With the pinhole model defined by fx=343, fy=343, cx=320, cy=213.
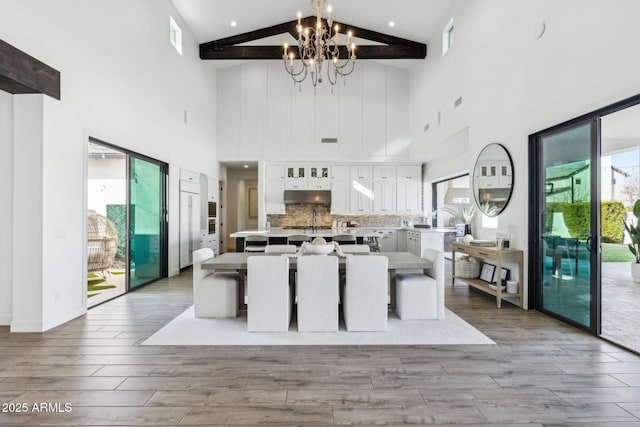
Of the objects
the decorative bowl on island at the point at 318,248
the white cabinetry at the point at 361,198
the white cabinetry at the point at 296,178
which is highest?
the white cabinetry at the point at 296,178

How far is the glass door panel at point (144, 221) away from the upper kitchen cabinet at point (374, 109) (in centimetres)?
508

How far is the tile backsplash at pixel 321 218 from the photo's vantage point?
29.9 feet

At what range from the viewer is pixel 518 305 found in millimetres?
4199

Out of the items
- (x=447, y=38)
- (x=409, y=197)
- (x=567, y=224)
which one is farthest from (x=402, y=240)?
(x=567, y=224)

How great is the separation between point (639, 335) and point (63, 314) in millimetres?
5637

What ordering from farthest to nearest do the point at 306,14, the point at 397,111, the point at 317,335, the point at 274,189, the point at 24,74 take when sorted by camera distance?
1. the point at 274,189
2. the point at 397,111
3. the point at 306,14
4. the point at 317,335
5. the point at 24,74

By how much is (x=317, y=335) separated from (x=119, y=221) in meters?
3.60

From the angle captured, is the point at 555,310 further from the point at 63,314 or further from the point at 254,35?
the point at 254,35

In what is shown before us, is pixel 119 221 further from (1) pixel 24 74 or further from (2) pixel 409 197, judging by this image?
(2) pixel 409 197

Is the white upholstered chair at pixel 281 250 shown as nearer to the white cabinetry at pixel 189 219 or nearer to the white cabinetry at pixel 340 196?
the white cabinetry at pixel 189 219

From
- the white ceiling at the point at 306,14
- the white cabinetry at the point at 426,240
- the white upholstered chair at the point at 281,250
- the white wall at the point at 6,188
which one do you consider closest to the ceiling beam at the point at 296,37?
the white ceiling at the point at 306,14

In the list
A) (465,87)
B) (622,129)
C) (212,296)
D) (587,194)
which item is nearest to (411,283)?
(587,194)

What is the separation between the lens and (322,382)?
2311mm

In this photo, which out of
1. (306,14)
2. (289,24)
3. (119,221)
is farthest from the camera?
(289,24)
